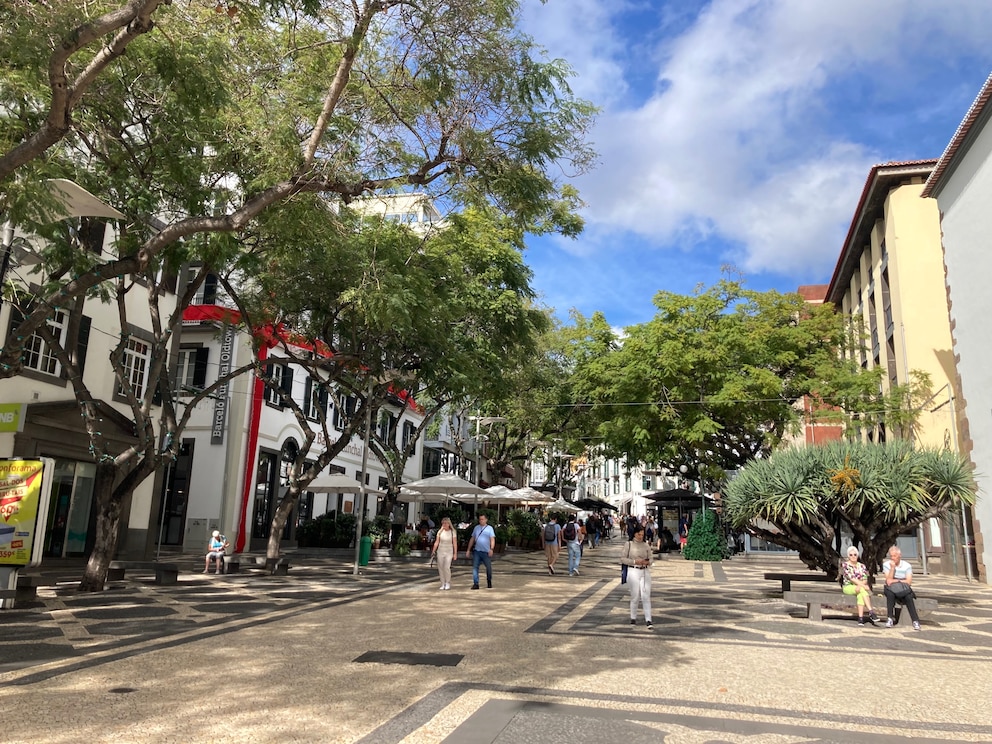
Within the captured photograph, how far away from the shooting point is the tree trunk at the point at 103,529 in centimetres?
1385

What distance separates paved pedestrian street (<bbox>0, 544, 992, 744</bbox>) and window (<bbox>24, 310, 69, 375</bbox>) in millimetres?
6439

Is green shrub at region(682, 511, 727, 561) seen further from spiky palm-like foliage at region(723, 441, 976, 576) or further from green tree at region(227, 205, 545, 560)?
spiky palm-like foliage at region(723, 441, 976, 576)

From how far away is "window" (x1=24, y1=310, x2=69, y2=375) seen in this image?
17.9 m

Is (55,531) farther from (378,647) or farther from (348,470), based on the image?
(348,470)

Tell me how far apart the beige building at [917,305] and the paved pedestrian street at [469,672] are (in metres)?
13.1

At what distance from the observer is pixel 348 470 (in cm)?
3616

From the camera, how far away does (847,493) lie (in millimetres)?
14312

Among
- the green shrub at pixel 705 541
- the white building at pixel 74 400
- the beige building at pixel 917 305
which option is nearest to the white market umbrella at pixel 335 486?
A: the white building at pixel 74 400

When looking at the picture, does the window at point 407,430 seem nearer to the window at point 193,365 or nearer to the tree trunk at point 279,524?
the window at point 193,365

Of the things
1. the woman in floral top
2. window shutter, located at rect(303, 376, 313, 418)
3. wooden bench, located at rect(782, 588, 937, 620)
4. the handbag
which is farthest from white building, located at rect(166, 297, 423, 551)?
the handbag

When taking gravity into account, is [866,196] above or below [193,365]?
above

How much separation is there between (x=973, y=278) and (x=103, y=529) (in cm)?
2255

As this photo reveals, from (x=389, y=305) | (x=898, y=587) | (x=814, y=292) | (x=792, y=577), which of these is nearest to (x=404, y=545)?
(x=792, y=577)

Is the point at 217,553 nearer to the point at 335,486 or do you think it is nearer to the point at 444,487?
the point at 335,486
